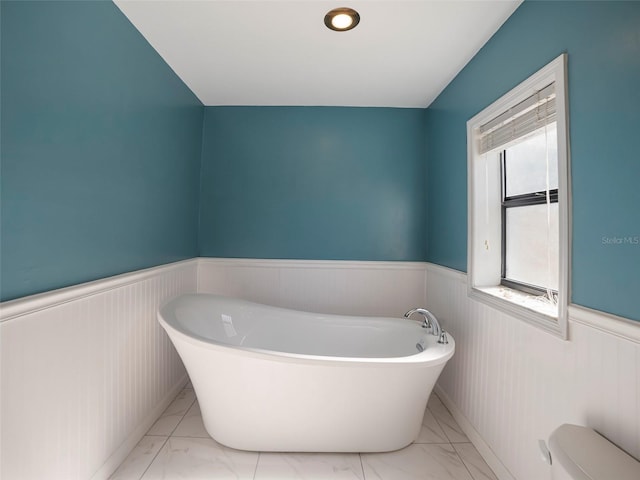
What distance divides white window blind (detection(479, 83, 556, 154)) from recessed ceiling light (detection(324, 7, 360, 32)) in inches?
35.3

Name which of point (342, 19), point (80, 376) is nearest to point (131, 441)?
point (80, 376)

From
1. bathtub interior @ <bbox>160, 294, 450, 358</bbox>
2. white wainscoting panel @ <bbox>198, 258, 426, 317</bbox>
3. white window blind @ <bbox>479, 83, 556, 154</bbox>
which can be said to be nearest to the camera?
white window blind @ <bbox>479, 83, 556, 154</bbox>

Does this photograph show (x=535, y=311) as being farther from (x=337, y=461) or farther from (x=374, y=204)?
(x=374, y=204)

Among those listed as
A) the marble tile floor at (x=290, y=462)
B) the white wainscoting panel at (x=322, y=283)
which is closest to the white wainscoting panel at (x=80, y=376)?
the marble tile floor at (x=290, y=462)

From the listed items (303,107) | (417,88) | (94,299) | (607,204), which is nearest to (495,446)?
(607,204)

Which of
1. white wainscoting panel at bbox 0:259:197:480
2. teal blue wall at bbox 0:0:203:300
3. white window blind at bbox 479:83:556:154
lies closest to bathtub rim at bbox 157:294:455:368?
white wainscoting panel at bbox 0:259:197:480

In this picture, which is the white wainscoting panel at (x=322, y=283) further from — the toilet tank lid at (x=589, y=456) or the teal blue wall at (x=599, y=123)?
the toilet tank lid at (x=589, y=456)

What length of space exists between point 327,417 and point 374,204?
1.66m

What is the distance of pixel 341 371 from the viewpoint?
1387mm

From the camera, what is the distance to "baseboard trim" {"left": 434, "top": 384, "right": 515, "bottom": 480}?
140 cm

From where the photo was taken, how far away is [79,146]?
122cm

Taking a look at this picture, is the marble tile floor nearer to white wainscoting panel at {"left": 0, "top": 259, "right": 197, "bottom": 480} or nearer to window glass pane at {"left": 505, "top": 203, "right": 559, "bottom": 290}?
white wainscoting panel at {"left": 0, "top": 259, "right": 197, "bottom": 480}

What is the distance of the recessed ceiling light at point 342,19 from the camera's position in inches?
56.2

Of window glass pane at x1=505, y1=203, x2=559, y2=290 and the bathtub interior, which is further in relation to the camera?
the bathtub interior
